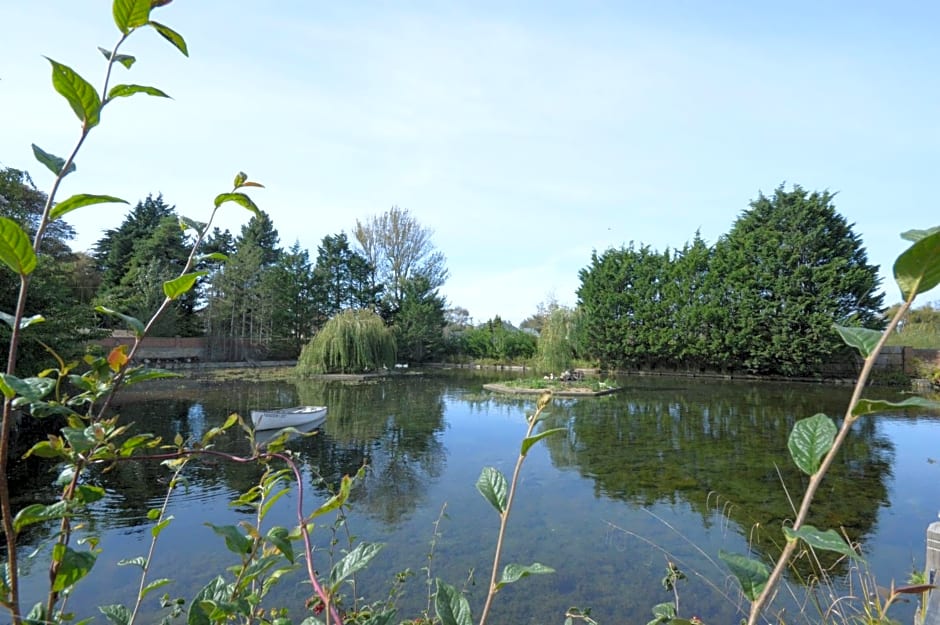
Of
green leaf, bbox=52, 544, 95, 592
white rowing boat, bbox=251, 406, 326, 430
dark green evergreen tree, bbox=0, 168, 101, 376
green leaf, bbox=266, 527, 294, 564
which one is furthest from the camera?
white rowing boat, bbox=251, 406, 326, 430

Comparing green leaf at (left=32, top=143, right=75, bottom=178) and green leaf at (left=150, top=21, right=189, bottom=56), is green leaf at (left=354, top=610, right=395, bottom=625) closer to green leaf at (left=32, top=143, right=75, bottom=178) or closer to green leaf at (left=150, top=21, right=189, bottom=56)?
green leaf at (left=32, top=143, right=75, bottom=178)

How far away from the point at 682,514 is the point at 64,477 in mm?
5663

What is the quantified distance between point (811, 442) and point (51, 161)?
1010mm

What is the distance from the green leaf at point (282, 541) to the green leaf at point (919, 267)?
0.80m

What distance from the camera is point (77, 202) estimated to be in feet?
2.26

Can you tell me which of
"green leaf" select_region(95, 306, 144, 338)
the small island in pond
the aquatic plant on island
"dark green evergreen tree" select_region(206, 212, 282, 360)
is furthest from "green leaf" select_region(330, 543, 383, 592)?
"dark green evergreen tree" select_region(206, 212, 282, 360)

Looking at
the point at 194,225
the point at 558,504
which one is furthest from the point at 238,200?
the point at 558,504

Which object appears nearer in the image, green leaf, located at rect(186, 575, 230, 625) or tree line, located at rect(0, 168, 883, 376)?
green leaf, located at rect(186, 575, 230, 625)

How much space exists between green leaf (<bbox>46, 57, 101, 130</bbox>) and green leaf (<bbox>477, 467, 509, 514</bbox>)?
2.32 ft

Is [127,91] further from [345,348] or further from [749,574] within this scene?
[345,348]

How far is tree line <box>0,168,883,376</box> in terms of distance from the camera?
19.4m

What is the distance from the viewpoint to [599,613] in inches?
138

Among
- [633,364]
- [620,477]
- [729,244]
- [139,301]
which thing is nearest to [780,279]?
[729,244]

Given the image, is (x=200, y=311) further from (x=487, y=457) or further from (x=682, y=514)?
(x=682, y=514)
